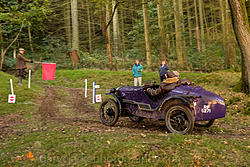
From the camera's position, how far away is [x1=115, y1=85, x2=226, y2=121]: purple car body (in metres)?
5.43

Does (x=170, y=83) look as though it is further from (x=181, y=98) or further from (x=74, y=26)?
(x=74, y=26)

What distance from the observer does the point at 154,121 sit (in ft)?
25.4

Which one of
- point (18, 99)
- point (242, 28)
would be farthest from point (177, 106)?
point (18, 99)

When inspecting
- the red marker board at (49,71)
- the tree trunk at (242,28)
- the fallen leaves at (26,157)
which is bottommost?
the fallen leaves at (26,157)

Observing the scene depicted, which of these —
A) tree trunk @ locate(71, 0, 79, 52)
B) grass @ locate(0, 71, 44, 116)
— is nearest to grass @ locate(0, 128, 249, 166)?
grass @ locate(0, 71, 44, 116)

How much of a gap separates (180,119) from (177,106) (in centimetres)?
33

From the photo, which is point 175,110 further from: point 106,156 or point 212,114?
point 106,156

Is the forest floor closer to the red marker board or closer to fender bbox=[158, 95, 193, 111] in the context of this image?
fender bbox=[158, 95, 193, 111]

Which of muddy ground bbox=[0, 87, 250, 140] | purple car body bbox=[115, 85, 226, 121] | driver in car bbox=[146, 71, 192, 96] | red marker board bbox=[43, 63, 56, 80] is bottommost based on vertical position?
muddy ground bbox=[0, 87, 250, 140]

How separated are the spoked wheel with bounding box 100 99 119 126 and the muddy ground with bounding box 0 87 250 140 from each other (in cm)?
19

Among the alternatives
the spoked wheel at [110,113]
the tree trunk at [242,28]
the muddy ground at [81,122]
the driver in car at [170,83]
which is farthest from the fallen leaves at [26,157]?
the tree trunk at [242,28]

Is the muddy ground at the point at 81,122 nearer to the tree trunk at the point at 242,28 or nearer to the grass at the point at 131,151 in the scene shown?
the grass at the point at 131,151

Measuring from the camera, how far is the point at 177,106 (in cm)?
563

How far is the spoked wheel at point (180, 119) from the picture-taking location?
17.7 ft
